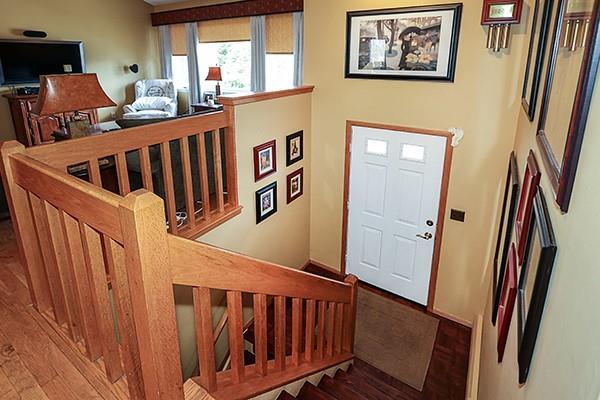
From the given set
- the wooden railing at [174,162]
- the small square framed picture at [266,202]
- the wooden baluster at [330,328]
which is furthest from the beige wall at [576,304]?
the small square framed picture at [266,202]

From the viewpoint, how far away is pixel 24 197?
1635mm

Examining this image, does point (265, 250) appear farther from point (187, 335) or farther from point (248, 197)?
point (187, 335)

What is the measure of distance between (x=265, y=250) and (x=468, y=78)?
2.61m

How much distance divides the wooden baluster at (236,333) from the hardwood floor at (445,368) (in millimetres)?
2002

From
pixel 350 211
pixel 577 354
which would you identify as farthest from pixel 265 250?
pixel 577 354

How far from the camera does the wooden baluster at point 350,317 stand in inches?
123

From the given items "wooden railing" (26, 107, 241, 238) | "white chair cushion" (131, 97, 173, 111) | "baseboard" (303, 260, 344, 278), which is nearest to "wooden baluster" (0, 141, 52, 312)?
"wooden railing" (26, 107, 241, 238)

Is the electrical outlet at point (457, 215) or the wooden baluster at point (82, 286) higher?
the wooden baluster at point (82, 286)

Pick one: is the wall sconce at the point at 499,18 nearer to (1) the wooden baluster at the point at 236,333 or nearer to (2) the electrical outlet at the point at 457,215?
(2) the electrical outlet at the point at 457,215

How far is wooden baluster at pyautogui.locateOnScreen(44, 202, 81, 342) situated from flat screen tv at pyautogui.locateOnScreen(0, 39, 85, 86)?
6.69 m

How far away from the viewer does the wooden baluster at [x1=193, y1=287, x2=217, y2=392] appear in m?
1.37

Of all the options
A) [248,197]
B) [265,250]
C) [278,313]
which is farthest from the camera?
[265,250]

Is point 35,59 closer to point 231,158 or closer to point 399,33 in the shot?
point 231,158

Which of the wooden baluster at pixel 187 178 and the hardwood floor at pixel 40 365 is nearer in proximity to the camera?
the hardwood floor at pixel 40 365
